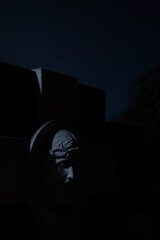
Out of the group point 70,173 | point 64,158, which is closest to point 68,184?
point 70,173

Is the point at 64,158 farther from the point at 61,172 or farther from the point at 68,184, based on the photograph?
the point at 68,184

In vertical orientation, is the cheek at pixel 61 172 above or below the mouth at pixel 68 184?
above

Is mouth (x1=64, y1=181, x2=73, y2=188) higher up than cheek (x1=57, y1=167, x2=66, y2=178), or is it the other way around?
cheek (x1=57, y1=167, x2=66, y2=178)

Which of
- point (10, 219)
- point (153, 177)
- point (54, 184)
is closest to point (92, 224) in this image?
point (54, 184)

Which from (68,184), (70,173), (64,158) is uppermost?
(64,158)

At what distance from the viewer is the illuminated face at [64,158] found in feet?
11.8

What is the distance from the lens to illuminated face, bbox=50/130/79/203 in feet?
11.8

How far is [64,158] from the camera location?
3.58 meters

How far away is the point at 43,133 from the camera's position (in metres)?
3.62

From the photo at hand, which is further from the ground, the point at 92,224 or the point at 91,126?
the point at 91,126

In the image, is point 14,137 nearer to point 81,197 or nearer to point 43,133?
point 43,133

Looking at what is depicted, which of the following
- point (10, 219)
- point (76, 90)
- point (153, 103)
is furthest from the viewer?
point (153, 103)

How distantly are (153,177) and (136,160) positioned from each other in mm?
1081

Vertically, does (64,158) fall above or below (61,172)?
above
